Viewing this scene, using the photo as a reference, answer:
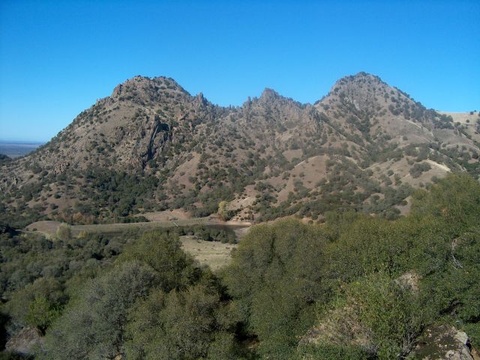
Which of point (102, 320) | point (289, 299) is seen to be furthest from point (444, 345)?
point (102, 320)

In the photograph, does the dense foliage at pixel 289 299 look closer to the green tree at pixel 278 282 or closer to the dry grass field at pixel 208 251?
the green tree at pixel 278 282

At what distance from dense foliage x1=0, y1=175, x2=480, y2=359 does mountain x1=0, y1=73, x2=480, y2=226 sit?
202 feet

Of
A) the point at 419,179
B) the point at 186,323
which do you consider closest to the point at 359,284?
the point at 186,323

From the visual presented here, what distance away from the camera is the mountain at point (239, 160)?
113688mm

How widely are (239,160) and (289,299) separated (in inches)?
5667

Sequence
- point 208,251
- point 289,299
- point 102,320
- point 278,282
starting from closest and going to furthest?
point 102,320
point 289,299
point 278,282
point 208,251

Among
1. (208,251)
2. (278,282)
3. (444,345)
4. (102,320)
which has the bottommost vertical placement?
(208,251)

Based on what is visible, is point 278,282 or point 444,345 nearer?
point 444,345

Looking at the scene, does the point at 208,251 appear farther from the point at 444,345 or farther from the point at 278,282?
the point at 444,345

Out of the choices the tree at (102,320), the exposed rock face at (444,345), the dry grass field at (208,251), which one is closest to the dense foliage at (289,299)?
the tree at (102,320)

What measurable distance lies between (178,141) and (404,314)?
167 metres

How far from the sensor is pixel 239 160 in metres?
168

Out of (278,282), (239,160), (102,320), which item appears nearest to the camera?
(102,320)

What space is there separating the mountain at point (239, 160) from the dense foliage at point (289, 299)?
61.5m
